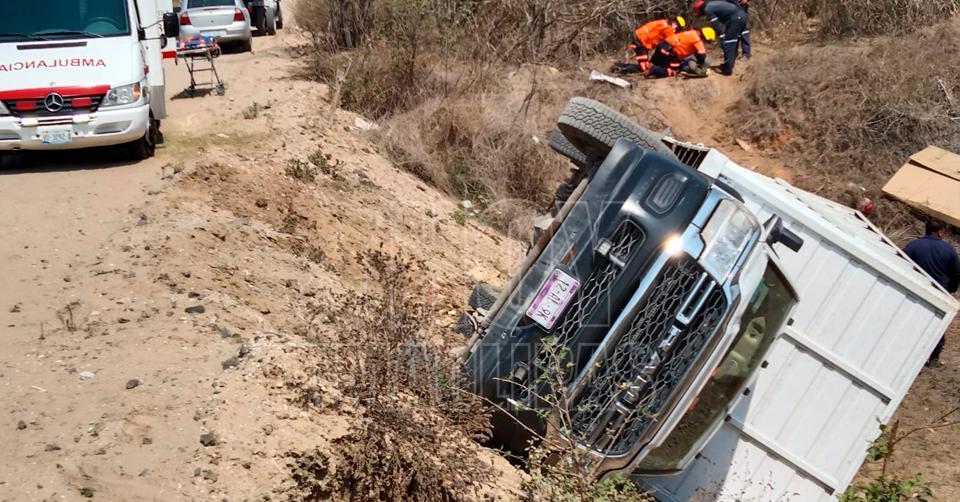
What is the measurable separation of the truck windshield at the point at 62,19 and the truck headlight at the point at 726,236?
732 cm

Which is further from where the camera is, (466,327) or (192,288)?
(192,288)

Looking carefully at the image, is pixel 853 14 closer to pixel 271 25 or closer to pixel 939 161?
pixel 939 161

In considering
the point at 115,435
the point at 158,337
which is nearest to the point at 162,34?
the point at 158,337

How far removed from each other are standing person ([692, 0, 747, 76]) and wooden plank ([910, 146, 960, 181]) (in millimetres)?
4039

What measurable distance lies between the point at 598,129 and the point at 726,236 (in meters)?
1.38

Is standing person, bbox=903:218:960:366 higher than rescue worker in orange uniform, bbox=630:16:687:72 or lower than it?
lower

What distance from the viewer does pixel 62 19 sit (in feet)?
32.4

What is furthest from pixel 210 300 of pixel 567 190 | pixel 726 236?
pixel 726 236

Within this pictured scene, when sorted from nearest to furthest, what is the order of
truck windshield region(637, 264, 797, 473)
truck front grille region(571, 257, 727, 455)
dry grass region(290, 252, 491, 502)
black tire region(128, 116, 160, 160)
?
dry grass region(290, 252, 491, 502) → truck front grille region(571, 257, 727, 455) → truck windshield region(637, 264, 797, 473) → black tire region(128, 116, 160, 160)

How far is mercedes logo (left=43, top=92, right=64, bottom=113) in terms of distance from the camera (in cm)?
925

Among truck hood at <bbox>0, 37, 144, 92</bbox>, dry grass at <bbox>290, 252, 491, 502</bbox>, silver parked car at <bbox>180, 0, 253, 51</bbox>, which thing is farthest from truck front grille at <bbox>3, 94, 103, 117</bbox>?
silver parked car at <bbox>180, 0, 253, 51</bbox>

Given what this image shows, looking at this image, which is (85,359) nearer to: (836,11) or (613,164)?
(613,164)

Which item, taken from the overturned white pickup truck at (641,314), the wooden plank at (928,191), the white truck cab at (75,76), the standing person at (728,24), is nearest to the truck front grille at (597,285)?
the overturned white pickup truck at (641,314)

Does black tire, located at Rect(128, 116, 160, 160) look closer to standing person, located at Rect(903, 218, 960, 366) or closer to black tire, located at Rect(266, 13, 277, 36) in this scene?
standing person, located at Rect(903, 218, 960, 366)
